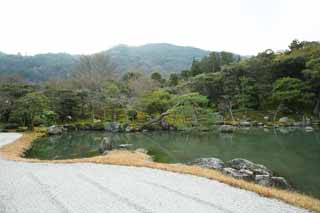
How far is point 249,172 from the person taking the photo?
11438 mm

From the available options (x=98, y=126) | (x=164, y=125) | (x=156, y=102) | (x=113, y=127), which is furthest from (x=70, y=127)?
(x=164, y=125)

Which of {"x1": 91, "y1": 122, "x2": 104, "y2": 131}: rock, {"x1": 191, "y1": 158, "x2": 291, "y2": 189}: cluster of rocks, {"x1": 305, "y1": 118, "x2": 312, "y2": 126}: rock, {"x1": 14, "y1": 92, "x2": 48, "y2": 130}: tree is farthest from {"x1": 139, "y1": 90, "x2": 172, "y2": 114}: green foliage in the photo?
{"x1": 191, "y1": 158, "x2": 291, "y2": 189}: cluster of rocks

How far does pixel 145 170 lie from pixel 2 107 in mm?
30727

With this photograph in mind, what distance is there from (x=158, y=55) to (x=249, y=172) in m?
149

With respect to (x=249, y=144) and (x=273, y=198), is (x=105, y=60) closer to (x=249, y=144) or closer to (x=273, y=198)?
(x=249, y=144)

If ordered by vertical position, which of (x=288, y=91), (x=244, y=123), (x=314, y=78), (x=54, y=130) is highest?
(x=314, y=78)

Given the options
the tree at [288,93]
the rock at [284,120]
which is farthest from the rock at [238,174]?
the tree at [288,93]

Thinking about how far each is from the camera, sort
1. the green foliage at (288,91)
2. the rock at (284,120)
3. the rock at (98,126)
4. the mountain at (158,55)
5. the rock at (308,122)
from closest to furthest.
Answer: the rock at (98,126) < the rock at (308,122) < the rock at (284,120) < the green foliage at (288,91) < the mountain at (158,55)

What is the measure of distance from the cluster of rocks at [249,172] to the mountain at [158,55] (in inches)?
4403

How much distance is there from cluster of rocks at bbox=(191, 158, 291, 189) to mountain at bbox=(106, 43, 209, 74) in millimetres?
111836

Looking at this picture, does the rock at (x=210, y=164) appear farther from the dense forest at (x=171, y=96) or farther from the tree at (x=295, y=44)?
the tree at (x=295, y=44)

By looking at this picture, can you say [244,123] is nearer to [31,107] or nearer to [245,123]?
[245,123]

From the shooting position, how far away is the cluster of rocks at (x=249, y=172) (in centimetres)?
1006

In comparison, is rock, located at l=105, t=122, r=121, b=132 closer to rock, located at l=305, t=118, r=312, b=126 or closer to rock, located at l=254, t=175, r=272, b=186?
rock, located at l=305, t=118, r=312, b=126
